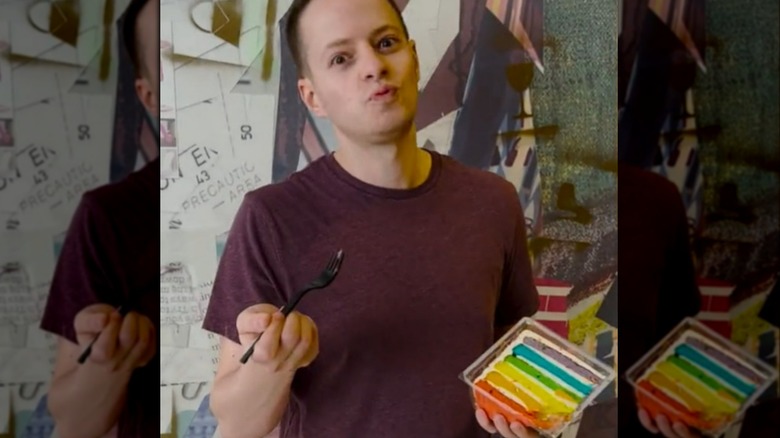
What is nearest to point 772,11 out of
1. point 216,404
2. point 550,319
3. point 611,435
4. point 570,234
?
point 570,234

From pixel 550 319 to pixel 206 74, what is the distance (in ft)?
2.33

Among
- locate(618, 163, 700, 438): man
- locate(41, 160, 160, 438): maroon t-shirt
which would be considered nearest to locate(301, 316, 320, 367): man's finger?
locate(41, 160, 160, 438): maroon t-shirt

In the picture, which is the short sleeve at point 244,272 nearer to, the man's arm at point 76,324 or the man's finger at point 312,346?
the man's finger at point 312,346

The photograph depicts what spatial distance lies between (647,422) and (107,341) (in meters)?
0.94

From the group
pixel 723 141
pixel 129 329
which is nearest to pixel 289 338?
pixel 129 329

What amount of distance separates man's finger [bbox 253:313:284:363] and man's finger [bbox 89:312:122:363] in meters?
0.27

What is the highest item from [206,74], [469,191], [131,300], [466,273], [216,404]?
[206,74]

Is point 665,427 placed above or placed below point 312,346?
below

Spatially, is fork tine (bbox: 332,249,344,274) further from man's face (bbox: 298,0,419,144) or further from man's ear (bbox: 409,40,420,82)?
man's ear (bbox: 409,40,420,82)

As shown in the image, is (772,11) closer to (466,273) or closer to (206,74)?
(466,273)

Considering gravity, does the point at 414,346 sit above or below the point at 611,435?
above

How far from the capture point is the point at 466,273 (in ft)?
4.18

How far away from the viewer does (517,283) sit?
1307 millimetres

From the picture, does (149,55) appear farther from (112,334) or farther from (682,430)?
(682,430)
